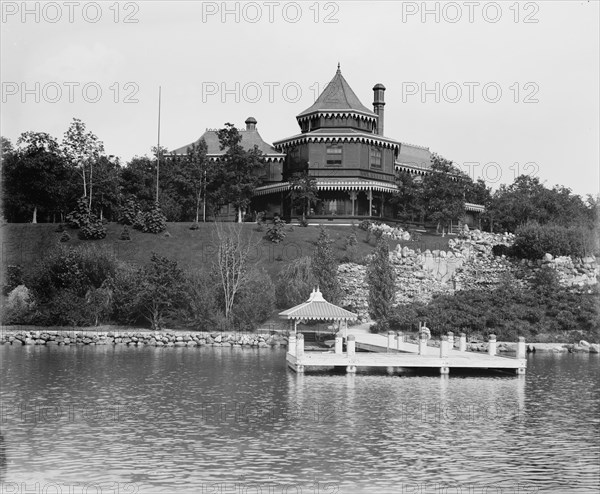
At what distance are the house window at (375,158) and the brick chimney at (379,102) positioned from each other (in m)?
5.15

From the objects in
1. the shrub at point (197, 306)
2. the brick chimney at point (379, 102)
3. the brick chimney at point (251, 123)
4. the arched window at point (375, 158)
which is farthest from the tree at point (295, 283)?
the brick chimney at point (251, 123)

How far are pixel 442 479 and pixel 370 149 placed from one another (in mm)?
52788

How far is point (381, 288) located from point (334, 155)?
20787mm

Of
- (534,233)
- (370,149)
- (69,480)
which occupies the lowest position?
(69,480)

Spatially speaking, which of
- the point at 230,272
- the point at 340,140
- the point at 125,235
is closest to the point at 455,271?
the point at 340,140

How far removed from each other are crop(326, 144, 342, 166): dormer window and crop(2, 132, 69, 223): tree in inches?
775

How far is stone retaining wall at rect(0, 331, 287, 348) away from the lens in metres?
45.2

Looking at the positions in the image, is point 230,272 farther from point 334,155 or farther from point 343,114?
point 343,114

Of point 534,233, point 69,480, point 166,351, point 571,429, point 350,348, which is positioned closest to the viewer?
point 69,480

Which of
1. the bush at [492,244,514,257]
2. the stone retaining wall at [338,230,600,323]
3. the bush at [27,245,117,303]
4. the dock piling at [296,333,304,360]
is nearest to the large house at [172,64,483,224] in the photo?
the stone retaining wall at [338,230,600,323]

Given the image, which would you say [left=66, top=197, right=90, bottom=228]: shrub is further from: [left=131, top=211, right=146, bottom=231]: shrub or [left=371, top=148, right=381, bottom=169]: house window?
[left=371, top=148, right=381, bottom=169]: house window

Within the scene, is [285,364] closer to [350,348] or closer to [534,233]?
[350,348]

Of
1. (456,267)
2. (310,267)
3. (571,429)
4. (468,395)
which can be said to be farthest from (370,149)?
(571,429)

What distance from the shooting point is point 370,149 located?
228ft
